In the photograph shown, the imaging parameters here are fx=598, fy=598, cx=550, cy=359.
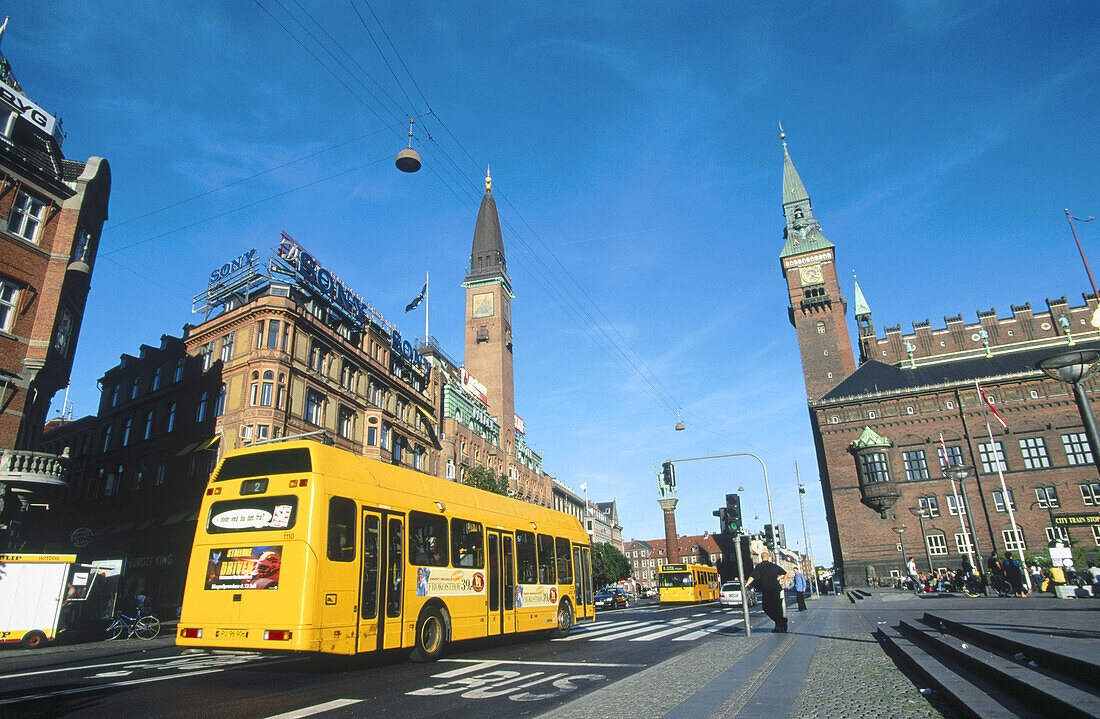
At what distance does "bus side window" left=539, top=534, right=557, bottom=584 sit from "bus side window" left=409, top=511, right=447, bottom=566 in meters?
4.45

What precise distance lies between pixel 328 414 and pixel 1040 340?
64.3 meters

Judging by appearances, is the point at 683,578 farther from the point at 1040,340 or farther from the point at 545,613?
the point at 1040,340

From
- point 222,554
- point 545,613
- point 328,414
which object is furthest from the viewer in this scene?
point 328,414

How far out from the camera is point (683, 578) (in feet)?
128

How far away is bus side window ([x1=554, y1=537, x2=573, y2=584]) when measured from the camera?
16.4 m

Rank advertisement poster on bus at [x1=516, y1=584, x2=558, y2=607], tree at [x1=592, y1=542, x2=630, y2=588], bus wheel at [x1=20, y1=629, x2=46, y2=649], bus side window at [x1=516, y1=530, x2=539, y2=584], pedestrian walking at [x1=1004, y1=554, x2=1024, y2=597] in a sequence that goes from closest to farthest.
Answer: advertisement poster on bus at [x1=516, y1=584, x2=558, y2=607] → bus side window at [x1=516, y1=530, x2=539, y2=584] → bus wheel at [x1=20, y1=629, x2=46, y2=649] → pedestrian walking at [x1=1004, y1=554, x2=1024, y2=597] → tree at [x1=592, y1=542, x2=630, y2=588]

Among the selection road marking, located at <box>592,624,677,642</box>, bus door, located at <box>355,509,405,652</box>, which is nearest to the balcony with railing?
bus door, located at <box>355,509,405,652</box>

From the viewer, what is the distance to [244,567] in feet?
28.9

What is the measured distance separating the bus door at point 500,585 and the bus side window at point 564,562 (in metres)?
2.75

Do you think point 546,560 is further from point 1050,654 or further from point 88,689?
point 1050,654

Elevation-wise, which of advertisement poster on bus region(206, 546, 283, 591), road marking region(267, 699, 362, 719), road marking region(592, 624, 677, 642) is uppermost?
advertisement poster on bus region(206, 546, 283, 591)

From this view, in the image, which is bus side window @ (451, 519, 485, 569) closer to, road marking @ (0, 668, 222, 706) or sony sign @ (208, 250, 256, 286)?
road marking @ (0, 668, 222, 706)

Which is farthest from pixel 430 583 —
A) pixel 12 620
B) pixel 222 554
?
pixel 12 620

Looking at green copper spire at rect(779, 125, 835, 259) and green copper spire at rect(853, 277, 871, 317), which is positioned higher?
green copper spire at rect(779, 125, 835, 259)
